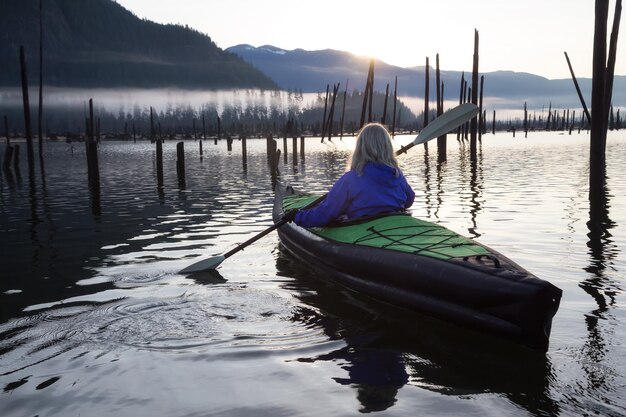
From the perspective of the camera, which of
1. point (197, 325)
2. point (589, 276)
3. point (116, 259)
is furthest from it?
point (116, 259)

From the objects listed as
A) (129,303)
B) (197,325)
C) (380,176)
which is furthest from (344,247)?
(129,303)

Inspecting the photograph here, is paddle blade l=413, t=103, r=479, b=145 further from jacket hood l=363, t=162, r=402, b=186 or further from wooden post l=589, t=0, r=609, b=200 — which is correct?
wooden post l=589, t=0, r=609, b=200

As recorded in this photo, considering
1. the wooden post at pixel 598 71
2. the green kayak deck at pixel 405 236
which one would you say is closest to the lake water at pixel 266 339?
the green kayak deck at pixel 405 236

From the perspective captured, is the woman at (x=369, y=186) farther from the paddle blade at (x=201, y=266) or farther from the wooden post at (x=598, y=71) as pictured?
the wooden post at (x=598, y=71)

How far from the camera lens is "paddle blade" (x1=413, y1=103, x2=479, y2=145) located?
8.02m

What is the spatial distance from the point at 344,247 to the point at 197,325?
1.70 m

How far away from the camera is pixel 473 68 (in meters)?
24.8

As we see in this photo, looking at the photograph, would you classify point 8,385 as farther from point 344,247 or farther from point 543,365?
point 543,365

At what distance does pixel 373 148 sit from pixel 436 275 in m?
1.77

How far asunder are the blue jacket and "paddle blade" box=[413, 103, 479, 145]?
2039 millimetres

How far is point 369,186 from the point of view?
5965 millimetres

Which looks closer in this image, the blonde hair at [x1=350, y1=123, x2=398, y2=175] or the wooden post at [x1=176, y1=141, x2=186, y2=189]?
the blonde hair at [x1=350, y1=123, x2=398, y2=175]

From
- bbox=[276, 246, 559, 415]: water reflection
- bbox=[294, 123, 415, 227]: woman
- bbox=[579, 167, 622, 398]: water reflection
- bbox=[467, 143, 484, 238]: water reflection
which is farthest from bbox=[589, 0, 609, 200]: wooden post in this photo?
bbox=[276, 246, 559, 415]: water reflection

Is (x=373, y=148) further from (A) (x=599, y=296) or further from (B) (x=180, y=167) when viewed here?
(B) (x=180, y=167)
